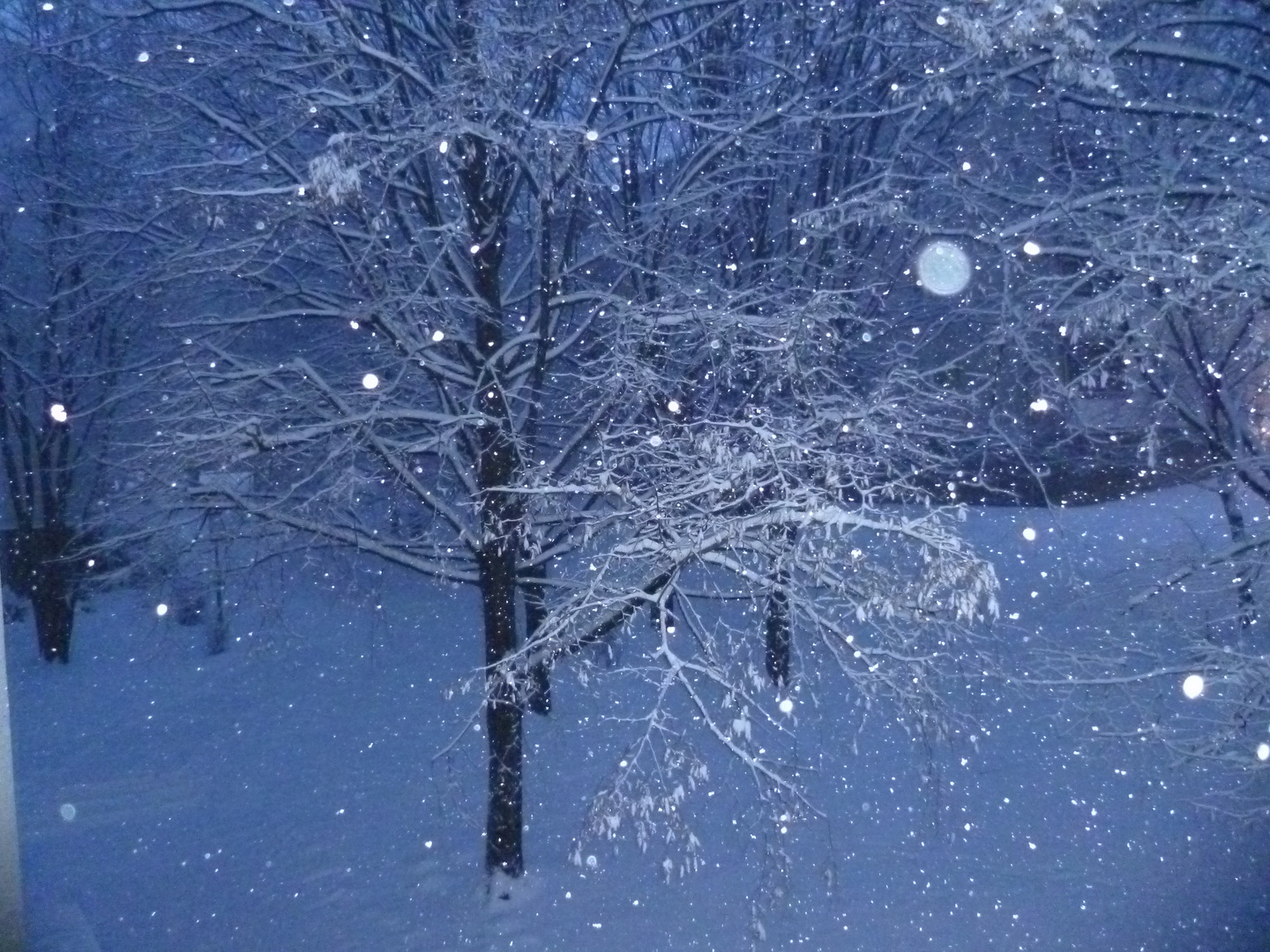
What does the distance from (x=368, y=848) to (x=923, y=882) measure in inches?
163

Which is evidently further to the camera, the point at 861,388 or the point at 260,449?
the point at 861,388

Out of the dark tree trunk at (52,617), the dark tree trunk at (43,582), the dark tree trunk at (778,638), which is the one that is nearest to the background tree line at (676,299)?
the dark tree trunk at (778,638)

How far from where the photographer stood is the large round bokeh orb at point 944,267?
8.26 m

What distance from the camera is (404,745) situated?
32.6ft

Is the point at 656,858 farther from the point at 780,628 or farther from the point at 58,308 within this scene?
the point at 58,308

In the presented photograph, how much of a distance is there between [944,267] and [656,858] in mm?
5075

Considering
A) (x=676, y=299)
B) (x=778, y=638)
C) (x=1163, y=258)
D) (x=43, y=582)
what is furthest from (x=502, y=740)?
(x=43, y=582)

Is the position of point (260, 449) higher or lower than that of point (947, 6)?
lower

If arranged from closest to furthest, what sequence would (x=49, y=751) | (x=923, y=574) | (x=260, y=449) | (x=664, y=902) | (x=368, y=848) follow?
(x=923, y=574) → (x=260, y=449) → (x=664, y=902) → (x=368, y=848) → (x=49, y=751)

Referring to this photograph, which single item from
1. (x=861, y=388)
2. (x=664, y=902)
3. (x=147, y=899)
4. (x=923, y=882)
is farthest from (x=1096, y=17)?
(x=147, y=899)

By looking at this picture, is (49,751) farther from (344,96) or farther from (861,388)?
(861,388)

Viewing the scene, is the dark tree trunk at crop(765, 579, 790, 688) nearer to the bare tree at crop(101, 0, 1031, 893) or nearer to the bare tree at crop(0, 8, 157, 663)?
the bare tree at crop(101, 0, 1031, 893)

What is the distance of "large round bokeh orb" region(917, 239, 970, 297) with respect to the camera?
325 inches

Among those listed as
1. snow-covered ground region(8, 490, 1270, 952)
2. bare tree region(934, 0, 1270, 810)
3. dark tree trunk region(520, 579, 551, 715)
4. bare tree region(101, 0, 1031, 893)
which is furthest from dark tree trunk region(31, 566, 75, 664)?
bare tree region(934, 0, 1270, 810)
